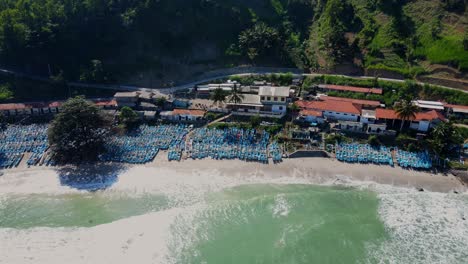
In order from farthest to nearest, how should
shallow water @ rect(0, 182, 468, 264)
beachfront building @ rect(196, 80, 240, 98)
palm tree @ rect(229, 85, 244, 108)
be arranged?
beachfront building @ rect(196, 80, 240, 98) < palm tree @ rect(229, 85, 244, 108) < shallow water @ rect(0, 182, 468, 264)

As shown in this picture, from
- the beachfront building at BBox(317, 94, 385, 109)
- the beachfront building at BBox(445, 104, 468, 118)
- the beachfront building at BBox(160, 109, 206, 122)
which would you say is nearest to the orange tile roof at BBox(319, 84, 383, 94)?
the beachfront building at BBox(317, 94, 385, 109)

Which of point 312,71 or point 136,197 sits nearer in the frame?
point 136,197

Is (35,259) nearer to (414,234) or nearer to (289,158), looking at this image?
(289,158)

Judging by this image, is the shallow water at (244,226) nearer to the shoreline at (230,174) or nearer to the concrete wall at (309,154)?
the shoreline at (230,174)

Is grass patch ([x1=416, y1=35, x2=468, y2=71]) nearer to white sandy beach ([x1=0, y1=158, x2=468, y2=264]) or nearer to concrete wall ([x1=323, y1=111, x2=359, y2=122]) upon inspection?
concrete wall ([x1=323, y1=111, x2=359, y2=122])

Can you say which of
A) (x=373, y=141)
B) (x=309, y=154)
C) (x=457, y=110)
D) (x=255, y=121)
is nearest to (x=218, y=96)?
(x=255, y=121)

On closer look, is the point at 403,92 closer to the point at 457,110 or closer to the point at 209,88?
the point at 457,110

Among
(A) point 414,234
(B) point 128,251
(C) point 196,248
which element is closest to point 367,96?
(A) point 414,234

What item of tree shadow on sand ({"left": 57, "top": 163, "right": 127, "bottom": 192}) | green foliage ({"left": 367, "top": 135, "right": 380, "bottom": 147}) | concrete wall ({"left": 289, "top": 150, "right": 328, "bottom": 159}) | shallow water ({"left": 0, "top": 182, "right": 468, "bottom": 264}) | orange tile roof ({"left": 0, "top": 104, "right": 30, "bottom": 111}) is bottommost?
shallow water ({"left": 0, "top": 182, "right": 468, "bottom": 264})
